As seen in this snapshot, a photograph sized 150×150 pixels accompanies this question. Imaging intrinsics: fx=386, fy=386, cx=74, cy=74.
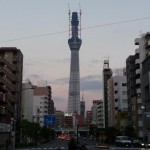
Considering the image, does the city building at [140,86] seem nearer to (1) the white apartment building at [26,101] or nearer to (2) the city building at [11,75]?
(2) the city building at [11,75]

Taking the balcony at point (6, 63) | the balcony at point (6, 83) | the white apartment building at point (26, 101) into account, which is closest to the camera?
the balcony at point (6, 83)

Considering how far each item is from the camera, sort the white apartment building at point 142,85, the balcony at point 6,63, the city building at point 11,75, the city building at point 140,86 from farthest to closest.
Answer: the white apartment building at point 142,85
the city building at point 140,86
the balcony at point 6,63
the city building at point 11,75

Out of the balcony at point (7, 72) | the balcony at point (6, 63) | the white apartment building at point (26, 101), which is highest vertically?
the balcony at point (6, 63)

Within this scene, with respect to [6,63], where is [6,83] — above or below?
below

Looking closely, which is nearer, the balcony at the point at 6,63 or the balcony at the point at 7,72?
the balcony at the point at 7,72

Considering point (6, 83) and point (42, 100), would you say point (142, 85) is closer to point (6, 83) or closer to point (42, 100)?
point (6, 83)

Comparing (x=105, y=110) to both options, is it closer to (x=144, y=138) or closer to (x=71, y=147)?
(x=144, y=138)

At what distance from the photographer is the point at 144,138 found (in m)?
98.4

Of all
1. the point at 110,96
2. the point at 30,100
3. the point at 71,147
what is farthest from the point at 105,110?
the point at 71,147

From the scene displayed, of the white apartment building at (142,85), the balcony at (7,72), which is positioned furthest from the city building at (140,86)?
the balcony at (7,72)

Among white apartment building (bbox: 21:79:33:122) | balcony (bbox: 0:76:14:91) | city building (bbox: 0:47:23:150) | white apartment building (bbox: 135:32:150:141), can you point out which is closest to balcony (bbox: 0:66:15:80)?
city building (bbox: 0:47:23:150)

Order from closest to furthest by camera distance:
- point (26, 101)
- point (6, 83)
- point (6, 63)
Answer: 1. point (6, 83)
2. point (6, 63)
3. point (26, 101)

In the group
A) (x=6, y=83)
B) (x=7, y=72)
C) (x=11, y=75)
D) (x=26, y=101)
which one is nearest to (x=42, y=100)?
(x=26, y=101)

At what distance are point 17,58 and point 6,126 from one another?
44450 millimetres
